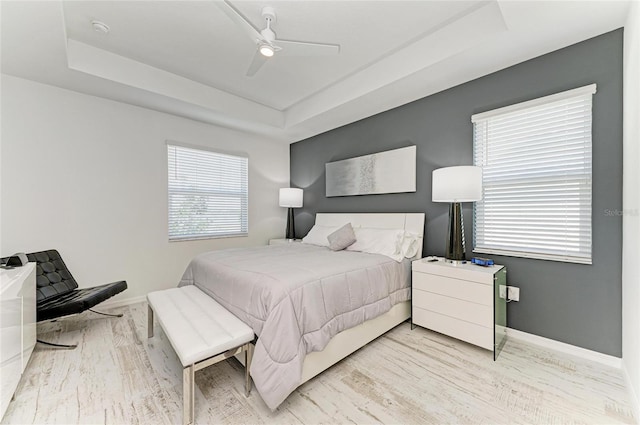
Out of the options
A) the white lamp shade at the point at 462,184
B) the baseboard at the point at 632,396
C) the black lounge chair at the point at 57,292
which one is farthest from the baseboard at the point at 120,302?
the baseboard at the point at 632,396

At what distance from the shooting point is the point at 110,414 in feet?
5.14

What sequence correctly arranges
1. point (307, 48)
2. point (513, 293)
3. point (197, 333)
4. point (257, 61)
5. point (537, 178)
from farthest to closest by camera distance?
point (513, 293), point (537, 178), point (257, 61), point (307, 48), point (197, 333)

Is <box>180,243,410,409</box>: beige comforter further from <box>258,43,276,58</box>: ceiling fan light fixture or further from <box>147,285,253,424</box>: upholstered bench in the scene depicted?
<box>258,43,276,58</box>: ceiling fan light fixture

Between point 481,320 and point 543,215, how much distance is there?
3.61 feet

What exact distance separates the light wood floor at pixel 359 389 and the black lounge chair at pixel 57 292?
343 millimetres

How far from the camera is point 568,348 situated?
2195mm

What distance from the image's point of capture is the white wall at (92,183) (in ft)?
8.96

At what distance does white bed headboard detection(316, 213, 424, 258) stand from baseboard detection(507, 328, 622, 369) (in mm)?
1130

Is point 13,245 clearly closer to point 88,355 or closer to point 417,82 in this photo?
point 88,355

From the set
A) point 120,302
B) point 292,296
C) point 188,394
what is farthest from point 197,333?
point 120,302

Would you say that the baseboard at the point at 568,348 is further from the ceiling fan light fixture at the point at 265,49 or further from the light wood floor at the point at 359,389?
the ceiling fan light fixture at the point at 265,49

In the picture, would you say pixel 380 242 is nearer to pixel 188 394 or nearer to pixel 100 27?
pixel 188 394

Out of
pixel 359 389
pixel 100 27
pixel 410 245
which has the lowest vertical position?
pixel 359 389

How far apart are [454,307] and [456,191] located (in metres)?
1.05
